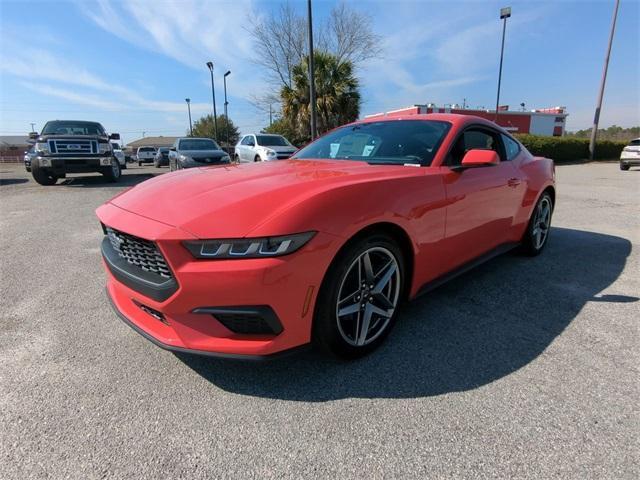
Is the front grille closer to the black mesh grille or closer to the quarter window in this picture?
the black mesh grille

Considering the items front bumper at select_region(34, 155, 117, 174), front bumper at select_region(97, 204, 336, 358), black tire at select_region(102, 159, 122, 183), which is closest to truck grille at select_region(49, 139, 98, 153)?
front bumper at select_region(34, 155, 117, 174)

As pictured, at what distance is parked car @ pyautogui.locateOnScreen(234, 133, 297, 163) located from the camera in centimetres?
1462

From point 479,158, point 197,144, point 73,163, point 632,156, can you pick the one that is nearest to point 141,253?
point 479,158

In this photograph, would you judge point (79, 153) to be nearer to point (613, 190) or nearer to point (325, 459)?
point (325, 459)

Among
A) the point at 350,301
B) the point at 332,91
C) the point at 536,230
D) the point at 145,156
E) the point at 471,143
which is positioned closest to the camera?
the point at 350,301

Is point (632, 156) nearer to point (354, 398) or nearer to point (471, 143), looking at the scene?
point (471, 143)

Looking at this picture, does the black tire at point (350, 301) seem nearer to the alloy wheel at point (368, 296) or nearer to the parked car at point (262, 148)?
the alloy wheel at point (368, 296)

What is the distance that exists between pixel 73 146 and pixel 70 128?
0.91 metres

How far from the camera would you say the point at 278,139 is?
15930 mm

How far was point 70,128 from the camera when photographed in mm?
10680

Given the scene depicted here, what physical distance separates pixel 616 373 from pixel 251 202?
2240 millimetres

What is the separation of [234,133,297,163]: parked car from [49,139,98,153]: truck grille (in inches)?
225

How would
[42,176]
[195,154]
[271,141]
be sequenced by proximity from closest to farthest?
[42,176], [195,154], [271,141]

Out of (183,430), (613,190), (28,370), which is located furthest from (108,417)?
(613,190)
